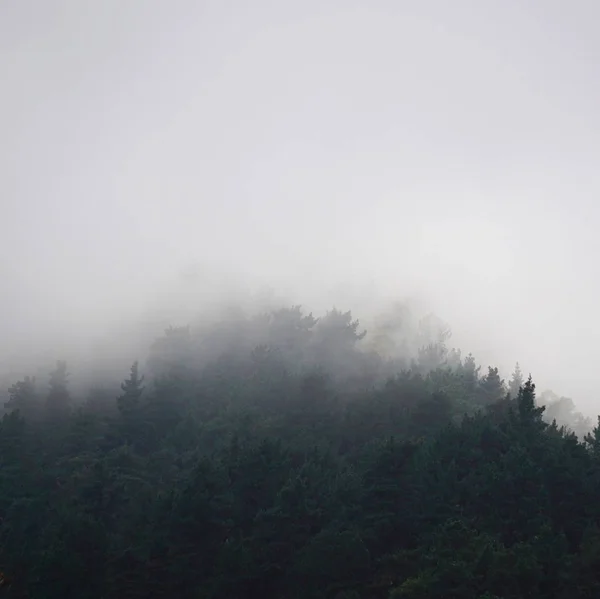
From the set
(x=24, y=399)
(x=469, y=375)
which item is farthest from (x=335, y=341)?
(x=24, y=399)

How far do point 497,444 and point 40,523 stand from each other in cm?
3145

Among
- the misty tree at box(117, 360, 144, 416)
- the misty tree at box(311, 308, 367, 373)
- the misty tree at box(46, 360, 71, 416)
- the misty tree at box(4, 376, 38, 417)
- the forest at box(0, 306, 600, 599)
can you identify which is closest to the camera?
the forest at box(0, 306, 600, 599)

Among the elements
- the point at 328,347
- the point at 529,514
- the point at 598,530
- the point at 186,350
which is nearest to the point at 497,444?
the point at 529,514

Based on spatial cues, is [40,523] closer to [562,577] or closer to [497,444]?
[497,444]

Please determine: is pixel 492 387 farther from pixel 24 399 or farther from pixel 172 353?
pixel 24 399

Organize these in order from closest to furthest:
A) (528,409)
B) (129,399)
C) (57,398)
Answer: (528,409) < (129,399) < (57,398)

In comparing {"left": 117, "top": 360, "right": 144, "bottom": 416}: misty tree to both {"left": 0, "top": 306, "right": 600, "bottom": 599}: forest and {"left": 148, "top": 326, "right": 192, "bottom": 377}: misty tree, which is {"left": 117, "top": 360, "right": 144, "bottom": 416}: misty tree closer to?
{"left": 0, "top": 306, "right": 600, "bottom": 599}: forest

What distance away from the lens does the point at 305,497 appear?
117ft

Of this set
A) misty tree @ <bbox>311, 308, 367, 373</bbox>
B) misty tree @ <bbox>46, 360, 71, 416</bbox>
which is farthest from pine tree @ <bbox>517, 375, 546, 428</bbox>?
misty tree @ <bbox>46, 360, 71, 416</bbox>

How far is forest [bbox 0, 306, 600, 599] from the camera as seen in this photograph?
29.2 metres

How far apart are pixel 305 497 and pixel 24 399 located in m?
45.9

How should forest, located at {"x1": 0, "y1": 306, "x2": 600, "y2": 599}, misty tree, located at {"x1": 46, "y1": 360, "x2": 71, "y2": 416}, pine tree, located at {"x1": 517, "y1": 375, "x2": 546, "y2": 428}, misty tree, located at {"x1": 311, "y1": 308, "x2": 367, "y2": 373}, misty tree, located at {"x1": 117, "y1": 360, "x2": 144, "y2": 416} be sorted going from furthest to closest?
misty tree, located at {"x1": 311, "y1": 308, "x2": 367, "y2": 373}
misty tree, located at {"x1": 46, "y1": 360, "x2": 71, "y2": 416}
misty tree, located at {"x1": 117, "y1": 360, "x2": 144, "y2": 416}
pine tree, located at {"x1": 517, "y1": 375, "x2": 546, "y2": 428}
forest, located at {"x1": 0, "y1": 306, "x2": 600, "y2": 599}

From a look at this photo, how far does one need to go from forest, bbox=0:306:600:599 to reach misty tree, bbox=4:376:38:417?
10.9ft

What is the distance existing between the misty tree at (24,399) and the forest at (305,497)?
3319 mm
